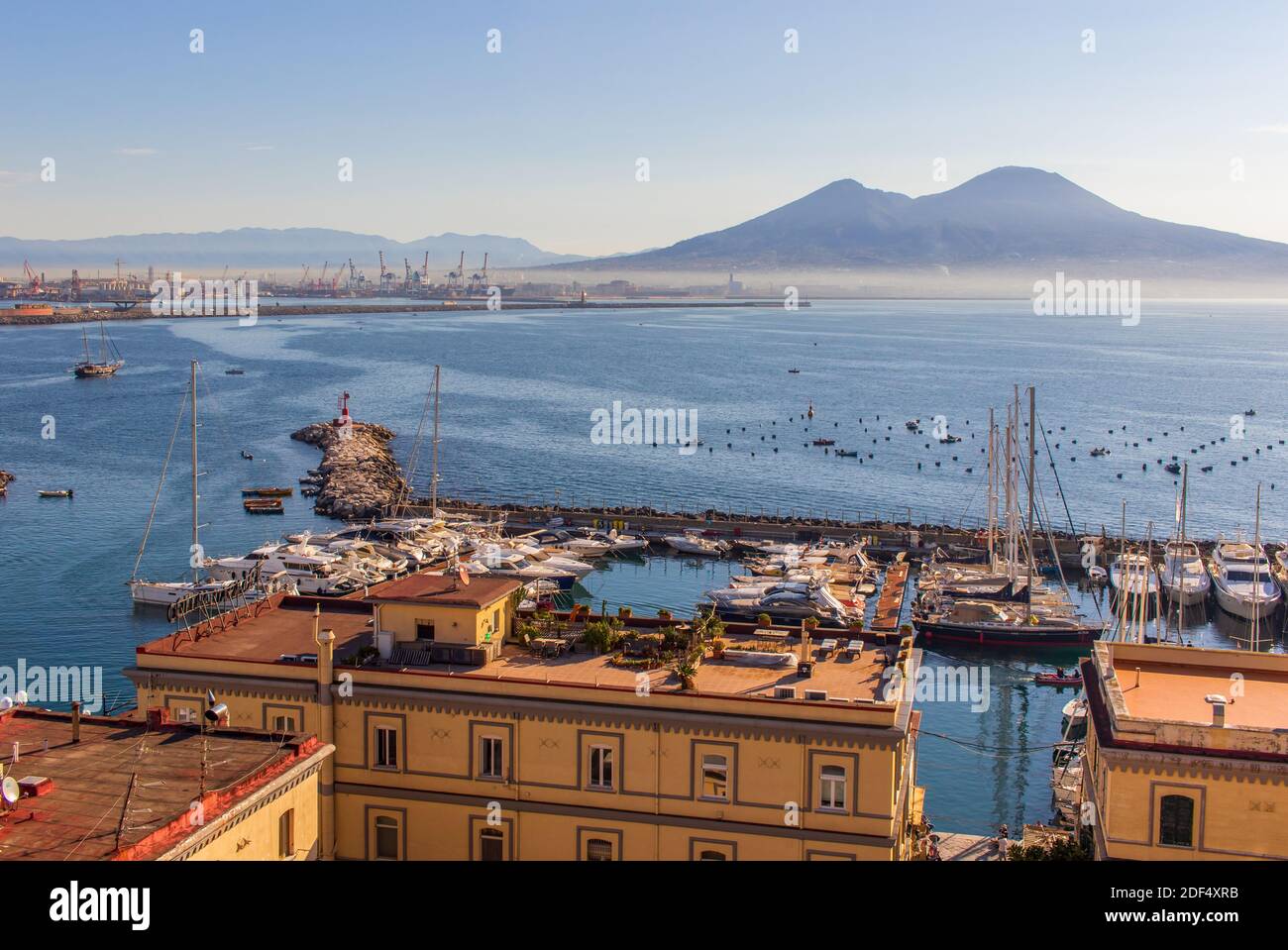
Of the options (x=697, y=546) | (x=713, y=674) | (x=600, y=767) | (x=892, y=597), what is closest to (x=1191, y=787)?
(x=713, y=674)

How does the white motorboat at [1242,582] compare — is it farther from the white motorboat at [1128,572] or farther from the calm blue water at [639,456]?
the white motorboat at [1128,572]

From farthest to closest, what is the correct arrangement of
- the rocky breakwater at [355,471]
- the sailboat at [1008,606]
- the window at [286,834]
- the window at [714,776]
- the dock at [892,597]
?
the rocky breakwater at [355,471] < the dock at [892,597] < the sailboat at [1008,606] < the window at [714,776] < the window at [286,834]

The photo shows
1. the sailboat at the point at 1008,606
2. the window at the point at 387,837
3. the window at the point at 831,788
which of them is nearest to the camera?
the window at the point at 831,788

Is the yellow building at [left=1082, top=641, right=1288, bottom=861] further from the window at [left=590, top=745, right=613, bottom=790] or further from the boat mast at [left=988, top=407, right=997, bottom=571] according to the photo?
the boat mast at [left=988, top=407, right=997, bottom=571]

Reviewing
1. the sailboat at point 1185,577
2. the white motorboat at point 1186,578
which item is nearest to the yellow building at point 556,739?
the sailboat at point 1185,577

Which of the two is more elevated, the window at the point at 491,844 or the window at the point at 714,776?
the window at the point at 714,776

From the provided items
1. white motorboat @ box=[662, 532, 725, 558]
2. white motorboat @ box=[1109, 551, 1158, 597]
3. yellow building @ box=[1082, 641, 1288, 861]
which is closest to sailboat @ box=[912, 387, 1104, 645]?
white motorboat @ box=[1109, 551, 1158, 597]

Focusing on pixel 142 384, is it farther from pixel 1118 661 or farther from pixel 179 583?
pixel 1118 661
